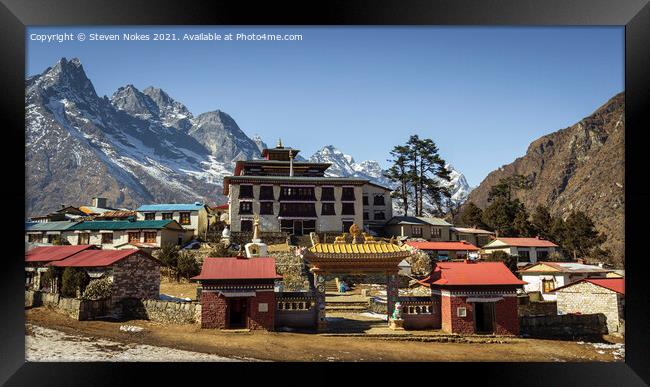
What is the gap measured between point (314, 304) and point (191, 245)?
46.7ft

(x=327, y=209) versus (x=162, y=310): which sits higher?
(x=327, y=209)

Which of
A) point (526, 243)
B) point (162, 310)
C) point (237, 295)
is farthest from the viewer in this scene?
point (526, 243)

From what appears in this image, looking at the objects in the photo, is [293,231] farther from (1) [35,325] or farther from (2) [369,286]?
(1) [35,325]

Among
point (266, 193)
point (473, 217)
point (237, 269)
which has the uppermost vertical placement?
point (266, 193)

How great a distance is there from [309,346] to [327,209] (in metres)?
19.3

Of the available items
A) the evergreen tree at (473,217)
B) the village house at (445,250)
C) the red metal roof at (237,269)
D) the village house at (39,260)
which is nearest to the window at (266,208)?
the village house at (445,250)

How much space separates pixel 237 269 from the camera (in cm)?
1424

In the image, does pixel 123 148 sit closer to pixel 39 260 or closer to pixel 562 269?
pixel 39 260

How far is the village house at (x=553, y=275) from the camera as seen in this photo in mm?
21641

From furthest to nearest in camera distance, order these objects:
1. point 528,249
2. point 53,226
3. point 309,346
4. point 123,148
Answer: point 123,148 → point 528,249 → point 53,226 → point 309,346

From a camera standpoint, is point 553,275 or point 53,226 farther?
point 53,226

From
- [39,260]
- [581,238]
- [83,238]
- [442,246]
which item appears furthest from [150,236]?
[581,238]
